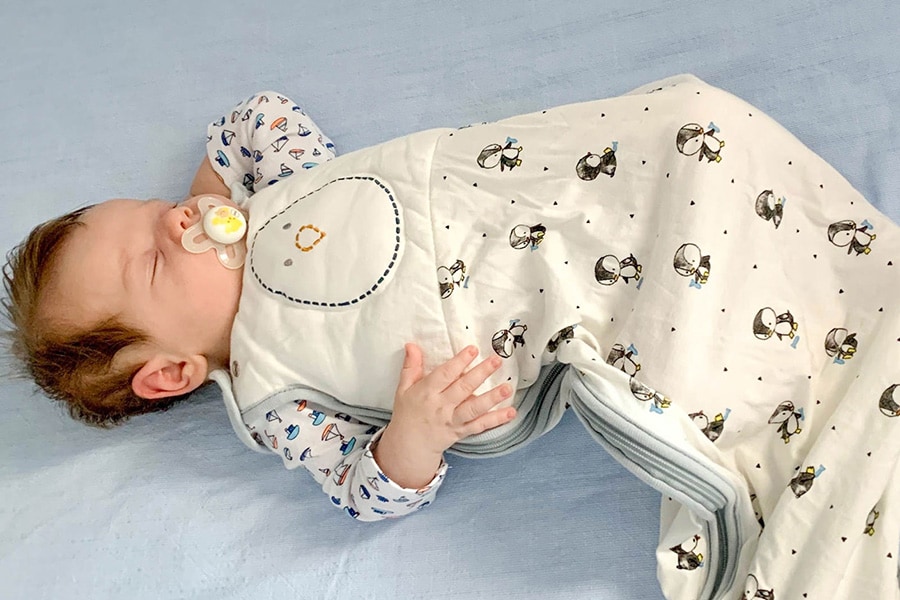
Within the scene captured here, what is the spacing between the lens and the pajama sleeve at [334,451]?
0.98 metres

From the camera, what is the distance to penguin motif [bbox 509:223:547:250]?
0.92m

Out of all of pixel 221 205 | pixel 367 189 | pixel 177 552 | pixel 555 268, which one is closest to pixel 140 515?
pixel 177 552

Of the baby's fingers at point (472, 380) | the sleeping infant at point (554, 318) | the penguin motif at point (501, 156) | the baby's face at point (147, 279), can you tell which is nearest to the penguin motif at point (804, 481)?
the sleeping infant at point (554, 318)

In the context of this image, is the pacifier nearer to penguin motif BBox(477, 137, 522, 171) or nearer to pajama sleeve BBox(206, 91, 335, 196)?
pajama sleeve BBox(206, 91, 335, 196)

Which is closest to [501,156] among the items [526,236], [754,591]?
[526,236]

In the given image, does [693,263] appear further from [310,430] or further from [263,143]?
[263,143]

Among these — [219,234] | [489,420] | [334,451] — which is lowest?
[334,451]

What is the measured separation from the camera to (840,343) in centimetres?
89

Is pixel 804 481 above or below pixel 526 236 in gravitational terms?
below

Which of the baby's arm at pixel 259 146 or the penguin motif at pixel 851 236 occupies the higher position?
the penguin motif at pixel 851 236

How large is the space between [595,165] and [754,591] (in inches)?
18.8

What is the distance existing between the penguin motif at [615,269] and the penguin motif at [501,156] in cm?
15

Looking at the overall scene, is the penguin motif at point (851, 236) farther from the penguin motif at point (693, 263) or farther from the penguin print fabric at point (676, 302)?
the penguin motif at point (693, 263)

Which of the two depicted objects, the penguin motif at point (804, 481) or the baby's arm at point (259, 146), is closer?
the penguin motif at point (804, 481)
